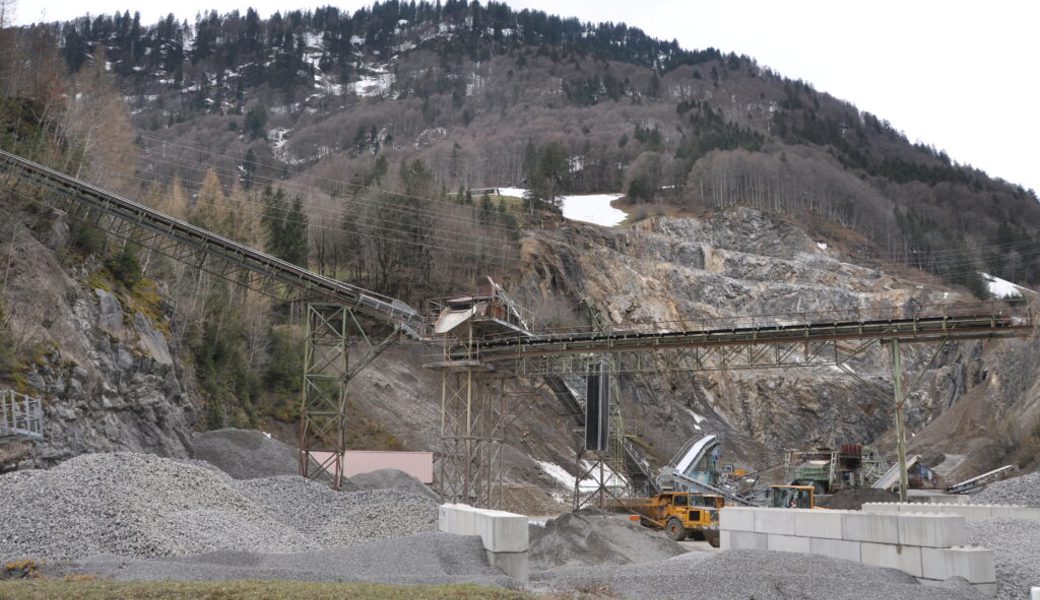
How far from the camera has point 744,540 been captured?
60.0 feet

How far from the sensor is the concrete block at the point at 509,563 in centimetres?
1451

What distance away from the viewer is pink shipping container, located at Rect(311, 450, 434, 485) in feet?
113

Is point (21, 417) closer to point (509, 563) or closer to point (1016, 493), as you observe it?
point (509, 563)

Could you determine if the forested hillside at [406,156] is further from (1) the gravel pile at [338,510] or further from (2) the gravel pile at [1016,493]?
(2) the gravel pile at [1016,493]

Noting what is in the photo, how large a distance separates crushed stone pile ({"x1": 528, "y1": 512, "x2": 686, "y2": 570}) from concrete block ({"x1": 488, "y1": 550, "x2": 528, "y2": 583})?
562cm

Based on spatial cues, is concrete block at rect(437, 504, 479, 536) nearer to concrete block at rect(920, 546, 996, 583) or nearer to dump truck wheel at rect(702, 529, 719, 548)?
concrete block at rect(920, 546, 996, 583)

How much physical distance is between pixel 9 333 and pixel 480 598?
769 inches

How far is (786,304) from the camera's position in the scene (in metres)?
73.9

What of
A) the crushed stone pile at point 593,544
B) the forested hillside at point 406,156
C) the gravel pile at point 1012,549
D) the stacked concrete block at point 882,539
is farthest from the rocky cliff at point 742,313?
the stacked concrete block at point 882,539

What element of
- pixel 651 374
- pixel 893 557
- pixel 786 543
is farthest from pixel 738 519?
pixel 651 374

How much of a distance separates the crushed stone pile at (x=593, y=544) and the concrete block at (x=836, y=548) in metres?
5.25

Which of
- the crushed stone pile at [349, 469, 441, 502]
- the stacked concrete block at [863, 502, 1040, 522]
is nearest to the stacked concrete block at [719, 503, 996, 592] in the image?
the stacked concrete block at [863, 502, 1040, 522]

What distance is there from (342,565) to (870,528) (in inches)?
378

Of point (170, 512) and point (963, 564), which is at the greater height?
point (963, 564)
